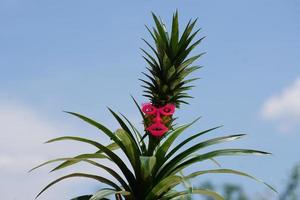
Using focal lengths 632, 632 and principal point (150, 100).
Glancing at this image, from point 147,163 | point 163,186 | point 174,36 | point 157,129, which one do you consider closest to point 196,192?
point 163,186

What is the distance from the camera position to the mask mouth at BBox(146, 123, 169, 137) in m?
7.39

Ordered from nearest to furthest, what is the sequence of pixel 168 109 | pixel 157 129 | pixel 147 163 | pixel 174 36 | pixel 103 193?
pixel 103 193, pixel 147 163, pixel 157 129, pixel 168 109, pixel 174 36

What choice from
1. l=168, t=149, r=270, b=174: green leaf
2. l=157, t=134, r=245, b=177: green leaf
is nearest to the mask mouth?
l=157, t=134, r=245, b=177: green leaf

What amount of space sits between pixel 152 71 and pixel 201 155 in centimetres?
137

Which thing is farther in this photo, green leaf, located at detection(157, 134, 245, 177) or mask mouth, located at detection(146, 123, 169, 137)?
mask mouth, located at detection(146, 123, 169, 137)

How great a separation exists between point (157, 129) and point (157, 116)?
0.15m

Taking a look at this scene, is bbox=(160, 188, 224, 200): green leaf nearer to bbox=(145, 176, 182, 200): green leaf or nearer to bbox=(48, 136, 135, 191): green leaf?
bbox=(145, 176, 182, 200): green leaf

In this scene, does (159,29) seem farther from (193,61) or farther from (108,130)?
(108,130)

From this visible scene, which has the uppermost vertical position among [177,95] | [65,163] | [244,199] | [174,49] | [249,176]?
[244,199]

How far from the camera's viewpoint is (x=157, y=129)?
24.5ft

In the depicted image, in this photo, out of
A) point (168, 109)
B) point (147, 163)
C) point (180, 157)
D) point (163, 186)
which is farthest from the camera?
point (168, 109)

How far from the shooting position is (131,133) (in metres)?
7.43

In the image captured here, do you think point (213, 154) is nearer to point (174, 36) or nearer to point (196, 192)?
point (196, 192)

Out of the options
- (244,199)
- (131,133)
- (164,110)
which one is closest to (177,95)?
(164,110)
